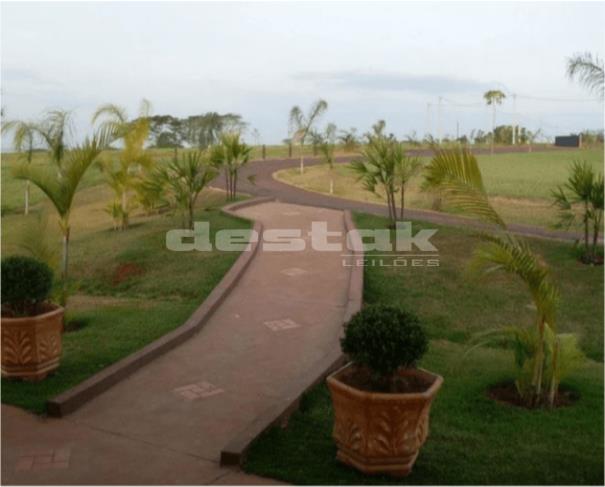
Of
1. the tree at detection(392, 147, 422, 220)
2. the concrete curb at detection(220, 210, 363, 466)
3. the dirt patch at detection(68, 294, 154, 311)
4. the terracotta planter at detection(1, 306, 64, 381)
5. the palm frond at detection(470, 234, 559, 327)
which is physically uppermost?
the tree at detection(392, 147, 422, 220)

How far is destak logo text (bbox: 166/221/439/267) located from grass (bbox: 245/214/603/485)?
244cm

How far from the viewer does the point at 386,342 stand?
3.82 m

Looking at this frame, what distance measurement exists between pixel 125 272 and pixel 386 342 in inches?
287

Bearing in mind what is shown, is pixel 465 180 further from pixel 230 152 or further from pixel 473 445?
pixel 230 152

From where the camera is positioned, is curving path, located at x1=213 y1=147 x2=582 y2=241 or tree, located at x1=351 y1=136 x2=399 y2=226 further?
curving path, located at x1=213 y1=147 x2=582 y2=241

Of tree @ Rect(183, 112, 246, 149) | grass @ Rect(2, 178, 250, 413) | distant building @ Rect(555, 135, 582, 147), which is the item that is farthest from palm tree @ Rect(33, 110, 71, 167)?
distant building @ Rect(555, 135, 582, 147)

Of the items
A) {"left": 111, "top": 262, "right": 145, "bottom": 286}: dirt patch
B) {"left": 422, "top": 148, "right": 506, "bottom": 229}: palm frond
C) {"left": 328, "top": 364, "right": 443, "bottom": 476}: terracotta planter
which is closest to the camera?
{"left": 328, "top": 364, "right": 443, "bottom": 476}: terracotta planter

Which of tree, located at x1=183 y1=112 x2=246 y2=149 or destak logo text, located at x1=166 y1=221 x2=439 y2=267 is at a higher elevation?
tree, located at x1=183 y1=112 x2=246 y2=149

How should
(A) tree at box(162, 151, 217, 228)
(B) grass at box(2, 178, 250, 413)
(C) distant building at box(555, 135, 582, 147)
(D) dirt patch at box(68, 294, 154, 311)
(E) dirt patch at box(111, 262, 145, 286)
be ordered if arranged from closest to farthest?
(B) grass at box(2, 178, 250, 413), (D) dirt patch at box(68, 294, 154, 311), (E) dirt patch at box(111, 262, 145, 286), (A) tree at box(162, 151, 217, 228), (C) distant building at box(555, 135, 582, 147)

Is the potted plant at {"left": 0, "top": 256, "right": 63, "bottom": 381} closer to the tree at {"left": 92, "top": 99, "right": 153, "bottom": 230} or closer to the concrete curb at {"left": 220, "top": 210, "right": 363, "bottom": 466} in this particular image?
the concrete curb at {"left": 220, "top": 210, "right": 363, "bottom": 466}

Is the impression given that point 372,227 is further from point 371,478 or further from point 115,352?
point 371,478

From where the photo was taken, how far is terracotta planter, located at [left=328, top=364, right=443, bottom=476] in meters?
3.73

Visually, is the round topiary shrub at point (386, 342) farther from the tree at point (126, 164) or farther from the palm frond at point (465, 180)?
the tree at point (126, 164)

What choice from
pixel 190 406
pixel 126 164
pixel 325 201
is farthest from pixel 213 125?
pixel 190 406
